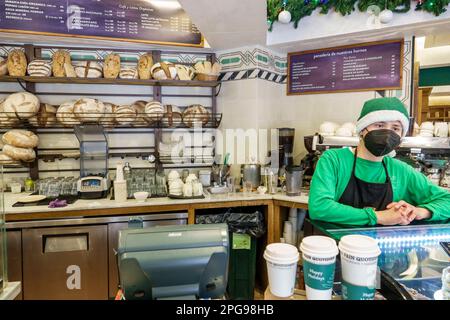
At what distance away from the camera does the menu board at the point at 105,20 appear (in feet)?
9.12

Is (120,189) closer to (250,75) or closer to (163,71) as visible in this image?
(163,71)

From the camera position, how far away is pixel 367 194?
5.72 feet

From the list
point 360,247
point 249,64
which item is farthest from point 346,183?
point 249,64

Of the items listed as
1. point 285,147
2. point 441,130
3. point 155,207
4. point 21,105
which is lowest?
point 155,207

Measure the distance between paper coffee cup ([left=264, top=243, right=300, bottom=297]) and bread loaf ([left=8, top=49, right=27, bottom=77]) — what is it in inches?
117

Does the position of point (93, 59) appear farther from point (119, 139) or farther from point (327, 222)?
point (327, 222)

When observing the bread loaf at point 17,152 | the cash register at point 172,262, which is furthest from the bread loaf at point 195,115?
the cash register at point 172,262

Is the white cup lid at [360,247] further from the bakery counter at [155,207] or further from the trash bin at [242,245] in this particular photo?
the trash bin at [242,245]

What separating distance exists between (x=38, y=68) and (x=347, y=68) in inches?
121

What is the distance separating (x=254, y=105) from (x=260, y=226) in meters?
1.28

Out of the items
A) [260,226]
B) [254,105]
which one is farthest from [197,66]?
[260,226]

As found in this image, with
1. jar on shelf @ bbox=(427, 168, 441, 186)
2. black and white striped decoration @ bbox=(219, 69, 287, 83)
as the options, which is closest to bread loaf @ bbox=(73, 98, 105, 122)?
black and white striped decoration @ bbox=(219, 69, 287, 83)

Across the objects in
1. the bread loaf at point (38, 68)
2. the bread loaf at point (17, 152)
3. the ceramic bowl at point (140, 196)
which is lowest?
the ceramic bowl at point (140, 196)

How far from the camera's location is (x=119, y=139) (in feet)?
10.7
